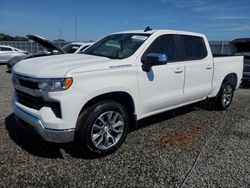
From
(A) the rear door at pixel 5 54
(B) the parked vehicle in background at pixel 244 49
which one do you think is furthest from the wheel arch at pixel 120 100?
(A) the rear door at pixel 5 54

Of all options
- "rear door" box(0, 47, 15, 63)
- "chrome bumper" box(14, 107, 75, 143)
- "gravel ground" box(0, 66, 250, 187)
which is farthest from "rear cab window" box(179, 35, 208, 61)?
"rear door" box(0, 47, 15, 63)

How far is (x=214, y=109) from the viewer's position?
6.72 meters

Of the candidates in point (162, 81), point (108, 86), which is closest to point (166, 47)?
point (162, 81)

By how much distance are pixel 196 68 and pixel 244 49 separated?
6.51m

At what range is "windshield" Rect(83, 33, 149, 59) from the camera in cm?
441

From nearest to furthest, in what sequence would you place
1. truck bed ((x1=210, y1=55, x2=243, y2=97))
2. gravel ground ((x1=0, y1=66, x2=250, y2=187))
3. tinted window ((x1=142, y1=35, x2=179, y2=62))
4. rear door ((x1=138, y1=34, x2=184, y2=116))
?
1. gravel ground ((x1=0, y1=66, x2=250, y2=187))
2. rear door ((x1=138, y1=34, x2=184, y2=116))
3. tinted window ((x1=142, y1=35, x2=179, y2=62))
4. truck bed ((x1=210, y1=55, x2=243, y2=97))

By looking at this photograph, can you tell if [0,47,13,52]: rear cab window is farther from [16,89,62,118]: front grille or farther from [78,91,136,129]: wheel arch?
[78,91,136,129]: wheel arch

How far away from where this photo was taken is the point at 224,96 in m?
6.55

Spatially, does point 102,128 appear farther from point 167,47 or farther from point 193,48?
point 193,48

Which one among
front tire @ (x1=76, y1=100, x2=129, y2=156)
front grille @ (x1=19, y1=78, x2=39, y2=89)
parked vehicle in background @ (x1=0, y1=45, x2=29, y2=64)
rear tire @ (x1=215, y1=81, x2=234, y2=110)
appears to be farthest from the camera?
parked vehicle in background @ (x1=0, y1=45, x2=29, y2=64)

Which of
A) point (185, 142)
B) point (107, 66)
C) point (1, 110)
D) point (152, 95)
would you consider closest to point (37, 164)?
point (107, 66)

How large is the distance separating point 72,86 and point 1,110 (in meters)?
3.62

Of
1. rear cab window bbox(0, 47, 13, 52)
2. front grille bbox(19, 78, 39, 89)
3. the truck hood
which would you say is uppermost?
rear cab window bbox(0, 47, 13, 52)

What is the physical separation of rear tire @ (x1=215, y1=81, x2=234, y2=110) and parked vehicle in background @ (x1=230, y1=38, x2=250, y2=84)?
3.93 meters
